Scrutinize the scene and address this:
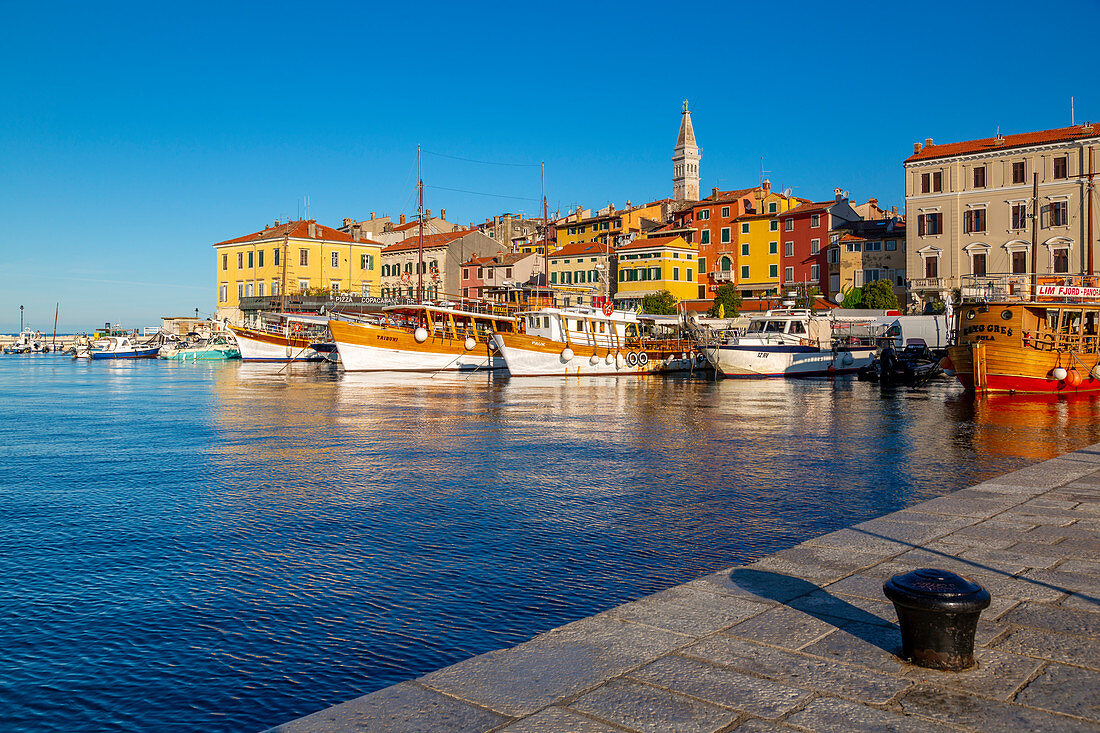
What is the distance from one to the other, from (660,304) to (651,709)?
67.4 meters

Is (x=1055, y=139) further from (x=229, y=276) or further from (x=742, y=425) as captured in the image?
(x=229, y=276)

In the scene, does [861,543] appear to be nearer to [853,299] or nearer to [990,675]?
[990,675]

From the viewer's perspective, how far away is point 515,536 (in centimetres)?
924

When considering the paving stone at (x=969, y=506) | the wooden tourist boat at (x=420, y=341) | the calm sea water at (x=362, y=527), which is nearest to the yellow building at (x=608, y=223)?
the wooden tourist boat at (x=420, y=341)

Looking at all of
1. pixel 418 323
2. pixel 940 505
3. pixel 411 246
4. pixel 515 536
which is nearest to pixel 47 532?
pixel 515 536

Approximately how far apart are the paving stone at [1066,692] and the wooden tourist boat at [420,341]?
1781 inches

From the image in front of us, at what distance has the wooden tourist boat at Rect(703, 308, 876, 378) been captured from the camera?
4512 cm

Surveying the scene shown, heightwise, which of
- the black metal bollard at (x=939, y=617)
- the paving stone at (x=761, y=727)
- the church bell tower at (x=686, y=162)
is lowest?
the paving stone at (x=761, y=727)

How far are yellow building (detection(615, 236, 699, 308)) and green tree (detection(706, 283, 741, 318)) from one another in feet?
15.6

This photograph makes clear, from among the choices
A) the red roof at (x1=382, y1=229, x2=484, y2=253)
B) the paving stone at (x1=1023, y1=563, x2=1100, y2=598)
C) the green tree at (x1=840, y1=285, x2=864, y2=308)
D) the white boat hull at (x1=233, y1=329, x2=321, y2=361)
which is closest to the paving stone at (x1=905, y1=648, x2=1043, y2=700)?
the paving stone at (x1=1023, y1=563, x2=1100, y2=598)

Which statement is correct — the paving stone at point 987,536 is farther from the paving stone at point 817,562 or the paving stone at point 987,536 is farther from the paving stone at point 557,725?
the paving stone at point 557,725

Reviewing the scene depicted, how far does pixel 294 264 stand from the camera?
8669 cm

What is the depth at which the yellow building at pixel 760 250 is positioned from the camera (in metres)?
75.4

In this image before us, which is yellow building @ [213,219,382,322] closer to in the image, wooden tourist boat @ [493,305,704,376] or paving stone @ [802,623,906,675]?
wooden tourist boat @ [493,305,704,376]
